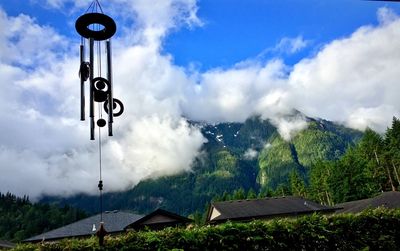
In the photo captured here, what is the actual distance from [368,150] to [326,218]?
202ft

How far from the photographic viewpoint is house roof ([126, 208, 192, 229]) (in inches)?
1346

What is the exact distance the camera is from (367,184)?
6488 cm

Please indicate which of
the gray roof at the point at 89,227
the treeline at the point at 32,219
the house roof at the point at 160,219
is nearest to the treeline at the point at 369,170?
the house roof at the point at 160,219

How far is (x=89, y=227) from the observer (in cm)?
3553

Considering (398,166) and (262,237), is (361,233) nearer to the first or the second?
(262,237)

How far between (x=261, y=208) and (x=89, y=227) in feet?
58.1

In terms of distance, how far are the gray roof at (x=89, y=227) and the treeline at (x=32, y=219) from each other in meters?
66.1

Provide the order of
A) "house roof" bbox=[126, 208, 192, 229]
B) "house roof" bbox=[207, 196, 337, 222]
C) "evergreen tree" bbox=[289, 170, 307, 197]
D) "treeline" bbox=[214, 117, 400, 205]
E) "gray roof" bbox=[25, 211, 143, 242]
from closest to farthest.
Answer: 1. "house roof" bbox=[126, 208, 192, 229]
2. "gray roof" bbox=[25, 211, 143, 242]
3. "house roof" bbox=[207, 196, 337, 222]
4. "treeline" bbox=[214, 117, 400, 205]
5. "evergreen tree" bbox=[289, 170, 307, 197]

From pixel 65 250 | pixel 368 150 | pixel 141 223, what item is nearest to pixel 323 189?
pixel 368 150

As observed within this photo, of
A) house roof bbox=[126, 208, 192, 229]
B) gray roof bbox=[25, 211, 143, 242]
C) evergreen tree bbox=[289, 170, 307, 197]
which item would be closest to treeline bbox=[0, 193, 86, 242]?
evergreen tree bbox=[289, 170, 307, 197]

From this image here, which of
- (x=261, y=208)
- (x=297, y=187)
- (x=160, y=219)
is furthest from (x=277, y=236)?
(x=297, y=187)

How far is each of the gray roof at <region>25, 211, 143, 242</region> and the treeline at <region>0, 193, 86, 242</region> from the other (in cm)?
6605

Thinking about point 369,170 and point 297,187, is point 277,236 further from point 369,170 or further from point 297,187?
point 297,187

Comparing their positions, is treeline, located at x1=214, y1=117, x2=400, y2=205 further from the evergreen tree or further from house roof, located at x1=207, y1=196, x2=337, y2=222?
house roof, located at x1=207, y1=196, x2=337, y2=222
